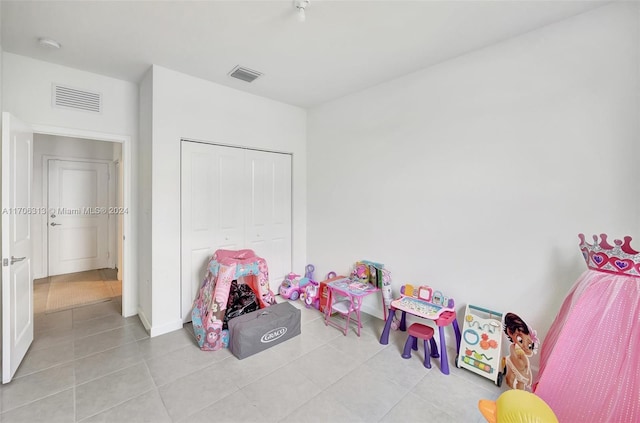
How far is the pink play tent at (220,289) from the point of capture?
2506 millimetres

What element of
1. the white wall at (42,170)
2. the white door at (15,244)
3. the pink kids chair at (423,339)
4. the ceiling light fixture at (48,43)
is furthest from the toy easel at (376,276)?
the white wall at (42,170)

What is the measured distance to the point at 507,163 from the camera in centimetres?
220

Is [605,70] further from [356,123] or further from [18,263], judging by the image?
[18,263]

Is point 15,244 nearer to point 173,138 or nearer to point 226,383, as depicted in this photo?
point 173,138

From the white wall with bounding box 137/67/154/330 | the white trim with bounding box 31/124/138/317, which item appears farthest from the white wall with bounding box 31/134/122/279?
the white wall with bounding box 137/67/154/330

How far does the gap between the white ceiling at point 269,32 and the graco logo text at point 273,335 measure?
2.56 m

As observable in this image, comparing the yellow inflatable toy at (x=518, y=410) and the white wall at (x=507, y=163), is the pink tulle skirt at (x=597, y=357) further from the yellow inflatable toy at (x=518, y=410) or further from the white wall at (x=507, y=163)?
the yellow inflatable toy at (x=518, y=410)

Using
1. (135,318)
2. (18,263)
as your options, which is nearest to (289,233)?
(135,318)

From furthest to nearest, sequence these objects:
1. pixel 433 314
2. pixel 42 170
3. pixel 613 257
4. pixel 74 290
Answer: pixel 42 170, pixel 74 290, pixel 433 314, pixel 613 257

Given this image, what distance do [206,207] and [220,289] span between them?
1.00 metres

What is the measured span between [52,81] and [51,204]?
2.83m

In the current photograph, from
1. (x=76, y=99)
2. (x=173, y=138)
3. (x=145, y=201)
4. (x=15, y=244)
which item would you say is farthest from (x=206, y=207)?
(x=76, y=99)

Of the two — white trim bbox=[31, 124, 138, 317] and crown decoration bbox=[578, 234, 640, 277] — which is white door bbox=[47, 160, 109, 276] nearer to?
white trim bbox=[31, 124, 138, 317]

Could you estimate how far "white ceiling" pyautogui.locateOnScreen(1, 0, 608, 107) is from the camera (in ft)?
6.08
